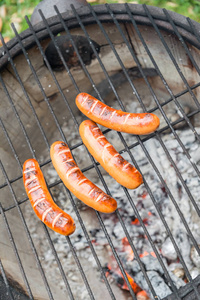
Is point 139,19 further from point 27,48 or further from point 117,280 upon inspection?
point 117,280

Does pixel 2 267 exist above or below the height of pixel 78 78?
below

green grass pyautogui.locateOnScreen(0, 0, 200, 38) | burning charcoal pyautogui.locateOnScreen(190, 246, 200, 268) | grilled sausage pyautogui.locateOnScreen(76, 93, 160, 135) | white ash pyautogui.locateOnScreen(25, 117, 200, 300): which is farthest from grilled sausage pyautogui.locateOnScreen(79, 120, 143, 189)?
green grass pyautogui.locateOnScreen(0, 0, 200, 38)

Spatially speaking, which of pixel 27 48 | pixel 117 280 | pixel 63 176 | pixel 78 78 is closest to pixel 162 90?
pixel 78 78

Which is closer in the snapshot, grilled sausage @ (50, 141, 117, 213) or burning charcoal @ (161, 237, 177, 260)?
grilled sausage @ (50, 141, 117, 213)

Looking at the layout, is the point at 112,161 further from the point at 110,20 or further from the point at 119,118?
the point at 110,20

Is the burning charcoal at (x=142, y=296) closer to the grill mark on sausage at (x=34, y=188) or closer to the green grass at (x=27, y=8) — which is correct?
the grill mark on sausage at (x=34, y=188)

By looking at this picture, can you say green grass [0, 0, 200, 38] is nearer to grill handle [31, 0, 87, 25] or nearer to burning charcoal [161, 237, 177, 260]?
grill handle [31, 0, 87, 25]
